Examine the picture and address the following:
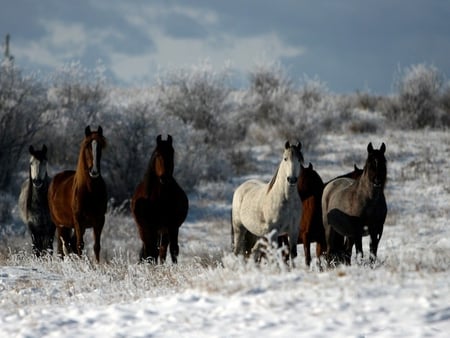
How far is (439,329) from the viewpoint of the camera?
5.20m

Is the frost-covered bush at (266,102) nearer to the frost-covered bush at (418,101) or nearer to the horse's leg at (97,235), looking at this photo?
the frost-covered bush at (418,101)

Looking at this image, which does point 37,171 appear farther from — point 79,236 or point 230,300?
point 230,300

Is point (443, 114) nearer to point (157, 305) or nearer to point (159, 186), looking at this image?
point (159, 186)

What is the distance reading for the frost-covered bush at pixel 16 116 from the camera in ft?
80.2

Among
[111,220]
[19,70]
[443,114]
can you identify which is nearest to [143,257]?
[111,220]

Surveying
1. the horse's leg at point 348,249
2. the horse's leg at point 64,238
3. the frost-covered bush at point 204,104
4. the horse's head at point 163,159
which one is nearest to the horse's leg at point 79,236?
the horse's leg at point 64,238

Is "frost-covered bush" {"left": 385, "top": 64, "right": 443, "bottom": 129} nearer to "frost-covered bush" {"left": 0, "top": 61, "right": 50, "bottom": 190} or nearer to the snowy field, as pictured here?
"frost-covered bush" {"left": 0, "top": 61, "right": 50, "bottom": 190}

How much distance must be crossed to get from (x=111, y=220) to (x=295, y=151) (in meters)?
12.0

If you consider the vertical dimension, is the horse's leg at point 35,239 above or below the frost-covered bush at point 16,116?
below

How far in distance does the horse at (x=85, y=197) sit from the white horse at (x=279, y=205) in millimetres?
2138

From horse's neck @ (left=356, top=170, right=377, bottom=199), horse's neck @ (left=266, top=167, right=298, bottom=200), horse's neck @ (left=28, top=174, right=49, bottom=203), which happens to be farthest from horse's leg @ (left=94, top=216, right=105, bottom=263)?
horse's neck @ (left=356, top=170, right=377, bottom=199)

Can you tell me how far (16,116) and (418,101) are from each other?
20.6 m

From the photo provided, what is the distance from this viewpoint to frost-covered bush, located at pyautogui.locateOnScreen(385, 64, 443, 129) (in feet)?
118

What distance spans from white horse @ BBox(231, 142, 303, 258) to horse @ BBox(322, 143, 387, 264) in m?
1.23
